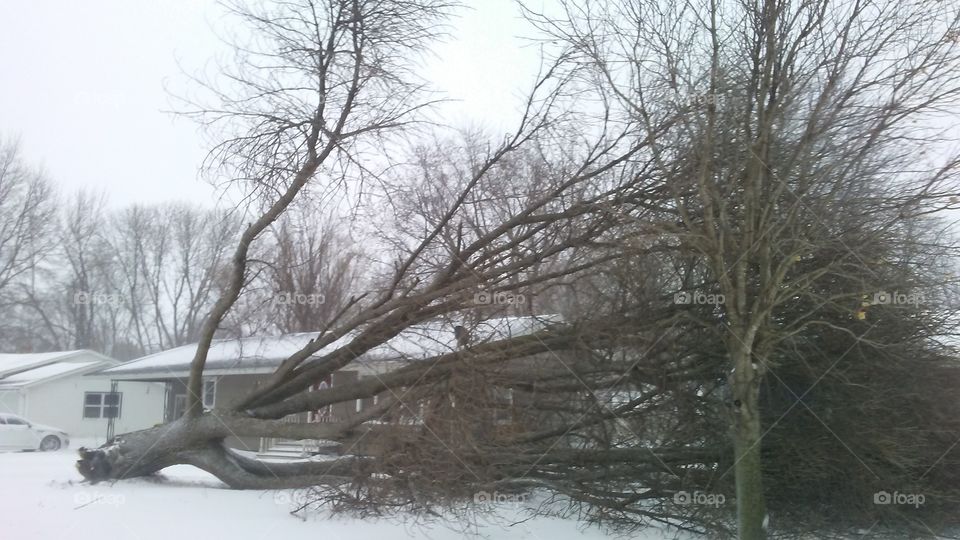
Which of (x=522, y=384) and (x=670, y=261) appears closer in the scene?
(x=670, y=261)

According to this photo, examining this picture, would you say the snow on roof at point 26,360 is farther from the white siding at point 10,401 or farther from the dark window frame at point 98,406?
the dark window frame at point 98,406

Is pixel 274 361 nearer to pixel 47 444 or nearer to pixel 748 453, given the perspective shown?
pixel 47 444

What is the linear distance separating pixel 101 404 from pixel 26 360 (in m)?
3.31

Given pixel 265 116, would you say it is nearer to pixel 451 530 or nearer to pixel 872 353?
pixel 451 530

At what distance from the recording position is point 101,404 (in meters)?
22.1

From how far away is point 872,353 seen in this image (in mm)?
9875

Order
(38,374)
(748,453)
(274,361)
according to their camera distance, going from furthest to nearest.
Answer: (274,361) → (38,374) → (748,453)

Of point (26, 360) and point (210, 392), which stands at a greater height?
point (26, 360)

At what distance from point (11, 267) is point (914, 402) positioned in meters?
15.6

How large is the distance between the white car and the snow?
4.92ft

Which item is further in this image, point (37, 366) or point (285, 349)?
point (285, 349)

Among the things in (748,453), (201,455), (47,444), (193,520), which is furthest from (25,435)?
(748,453)

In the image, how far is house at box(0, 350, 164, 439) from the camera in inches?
748

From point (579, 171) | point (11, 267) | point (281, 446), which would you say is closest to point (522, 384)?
point (579, 171)
